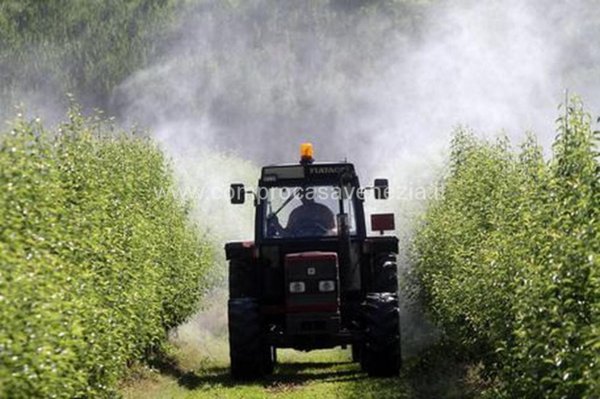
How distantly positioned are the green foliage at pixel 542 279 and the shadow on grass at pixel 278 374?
101 inches

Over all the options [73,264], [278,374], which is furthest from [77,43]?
[73,264]

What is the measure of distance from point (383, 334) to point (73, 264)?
22.6 ft

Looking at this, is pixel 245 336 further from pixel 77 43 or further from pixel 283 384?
pixel 77 43

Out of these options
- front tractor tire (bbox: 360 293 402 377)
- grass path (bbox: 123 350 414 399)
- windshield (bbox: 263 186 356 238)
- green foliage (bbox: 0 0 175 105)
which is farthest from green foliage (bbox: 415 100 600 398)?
green foliage (bbox: 0 0 175 105)

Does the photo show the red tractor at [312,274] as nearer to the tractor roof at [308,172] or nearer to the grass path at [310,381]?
the tractor roof at [308,172]

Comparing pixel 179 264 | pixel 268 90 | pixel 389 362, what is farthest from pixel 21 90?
pixel 389 362

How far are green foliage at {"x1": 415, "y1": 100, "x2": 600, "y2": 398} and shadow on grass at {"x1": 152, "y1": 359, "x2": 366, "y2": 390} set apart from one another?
8.42ft

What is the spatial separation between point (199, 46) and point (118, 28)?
→ 10921 mm

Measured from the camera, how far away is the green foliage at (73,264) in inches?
382

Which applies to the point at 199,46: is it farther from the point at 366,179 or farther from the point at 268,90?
the point at 366,179

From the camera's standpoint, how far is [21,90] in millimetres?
115375

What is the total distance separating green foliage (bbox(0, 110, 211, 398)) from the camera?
9.70m

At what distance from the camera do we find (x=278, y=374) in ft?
68.7

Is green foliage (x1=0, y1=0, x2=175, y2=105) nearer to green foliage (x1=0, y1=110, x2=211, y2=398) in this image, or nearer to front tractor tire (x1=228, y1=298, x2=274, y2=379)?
green foliage (x1=0, y1=110, x2=211, y2=398)
